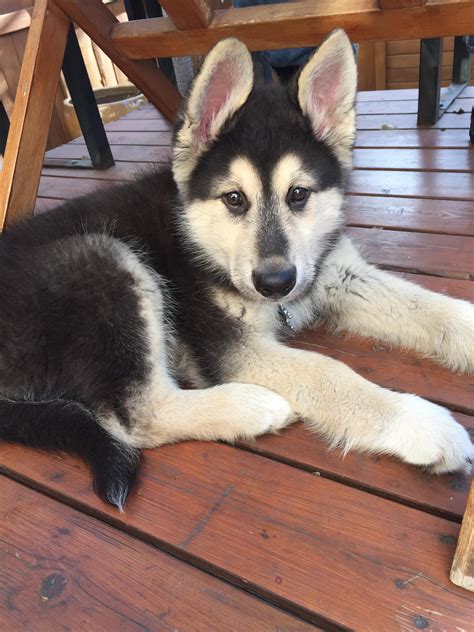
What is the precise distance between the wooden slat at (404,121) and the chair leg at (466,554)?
11.2 feet

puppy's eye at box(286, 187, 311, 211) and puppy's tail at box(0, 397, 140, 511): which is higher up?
puppy's eye at box(286, 187, 311, 211)

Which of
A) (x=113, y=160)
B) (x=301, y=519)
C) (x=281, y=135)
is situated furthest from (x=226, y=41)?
(x=113, y=160)

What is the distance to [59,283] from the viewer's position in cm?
179

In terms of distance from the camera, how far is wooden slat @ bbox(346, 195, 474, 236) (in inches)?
107

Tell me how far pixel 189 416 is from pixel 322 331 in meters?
0.78

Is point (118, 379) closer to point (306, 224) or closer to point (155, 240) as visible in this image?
point (155, 240)

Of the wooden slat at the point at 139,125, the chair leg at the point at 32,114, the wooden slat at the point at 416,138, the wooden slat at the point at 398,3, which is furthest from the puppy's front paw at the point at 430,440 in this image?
the wooden slat at the point at 139,125

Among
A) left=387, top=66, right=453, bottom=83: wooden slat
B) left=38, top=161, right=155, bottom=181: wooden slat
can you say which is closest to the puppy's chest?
left=38, top=161, right=155, bottom=181: wooden slat

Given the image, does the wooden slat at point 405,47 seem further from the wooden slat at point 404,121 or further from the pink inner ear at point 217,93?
the pink inner ear at point 217,93

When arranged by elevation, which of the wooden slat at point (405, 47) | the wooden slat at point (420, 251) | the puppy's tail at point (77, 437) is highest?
the puppy's tail at point (77, 437)

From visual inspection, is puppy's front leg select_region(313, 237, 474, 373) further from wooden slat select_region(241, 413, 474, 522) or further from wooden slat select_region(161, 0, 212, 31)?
wooden slat select_region(161, 0, 212, 31)

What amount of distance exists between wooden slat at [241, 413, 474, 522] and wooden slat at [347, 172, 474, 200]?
1.79 meters

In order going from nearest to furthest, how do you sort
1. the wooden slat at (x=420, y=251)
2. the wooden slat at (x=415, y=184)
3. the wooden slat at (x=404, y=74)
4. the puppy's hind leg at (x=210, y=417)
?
the puppy's hind leg at (x=210, y=417)
the wooden slat at (x=420, y=251)
the wooden slat at (x=415, y=184)
the wooden slat at (x=404, y=74)

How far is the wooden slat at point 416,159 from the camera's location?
3344mm
